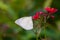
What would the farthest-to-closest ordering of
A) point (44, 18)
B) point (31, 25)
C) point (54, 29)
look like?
1. point (54, 29)
2. point (31, 25)
3. point (44, 18)

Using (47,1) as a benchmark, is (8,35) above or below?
below

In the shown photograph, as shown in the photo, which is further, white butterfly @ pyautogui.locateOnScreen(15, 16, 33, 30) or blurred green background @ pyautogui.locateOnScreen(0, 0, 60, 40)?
blurred green background @ pyautogui.locateOnScreen(0, 0, 60, 40)

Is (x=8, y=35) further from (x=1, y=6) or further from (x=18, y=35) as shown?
(x=1, y=6)

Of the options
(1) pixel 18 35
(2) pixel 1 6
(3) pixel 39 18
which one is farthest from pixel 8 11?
(3) pixel 39 18

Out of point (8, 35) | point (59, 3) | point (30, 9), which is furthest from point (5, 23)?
point (59, 3)

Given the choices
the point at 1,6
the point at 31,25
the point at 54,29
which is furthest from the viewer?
the point at 1,6

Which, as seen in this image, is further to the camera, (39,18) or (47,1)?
(47,1)

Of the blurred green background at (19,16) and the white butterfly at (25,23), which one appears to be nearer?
the white butterfly at (25,23)

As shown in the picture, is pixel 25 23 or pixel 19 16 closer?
pixel 25 23
